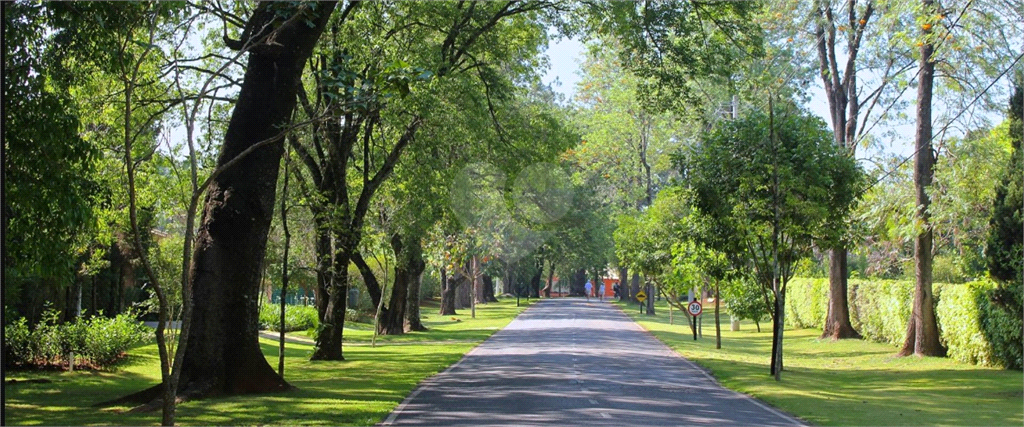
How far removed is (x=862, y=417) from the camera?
1389 cm

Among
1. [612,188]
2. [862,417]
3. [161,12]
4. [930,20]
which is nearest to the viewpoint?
[161,12]

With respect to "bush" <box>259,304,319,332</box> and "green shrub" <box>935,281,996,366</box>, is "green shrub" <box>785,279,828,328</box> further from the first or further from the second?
"bush" <box>259,304,319,332</box>

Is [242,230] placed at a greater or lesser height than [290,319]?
greater

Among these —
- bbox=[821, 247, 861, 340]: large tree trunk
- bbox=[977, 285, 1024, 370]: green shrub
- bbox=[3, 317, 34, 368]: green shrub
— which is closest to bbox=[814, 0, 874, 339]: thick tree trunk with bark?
bbox=[821, 247, 861, 340]: large tree trunk

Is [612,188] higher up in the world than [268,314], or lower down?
higher up

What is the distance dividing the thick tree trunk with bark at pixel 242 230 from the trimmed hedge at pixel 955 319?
14510 mm

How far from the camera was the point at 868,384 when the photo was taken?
19516mm

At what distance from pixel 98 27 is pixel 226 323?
5.81 meters

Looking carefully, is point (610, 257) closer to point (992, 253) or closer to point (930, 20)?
point (992, 253)

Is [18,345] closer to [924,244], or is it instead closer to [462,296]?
[924,244]

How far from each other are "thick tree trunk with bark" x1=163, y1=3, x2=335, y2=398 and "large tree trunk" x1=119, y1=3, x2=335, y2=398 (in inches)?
0.6

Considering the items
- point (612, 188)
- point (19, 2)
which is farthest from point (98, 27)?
point (612, 188)

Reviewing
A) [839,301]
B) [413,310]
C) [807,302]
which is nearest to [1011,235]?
[839,301]

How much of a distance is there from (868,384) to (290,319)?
85.5ft
